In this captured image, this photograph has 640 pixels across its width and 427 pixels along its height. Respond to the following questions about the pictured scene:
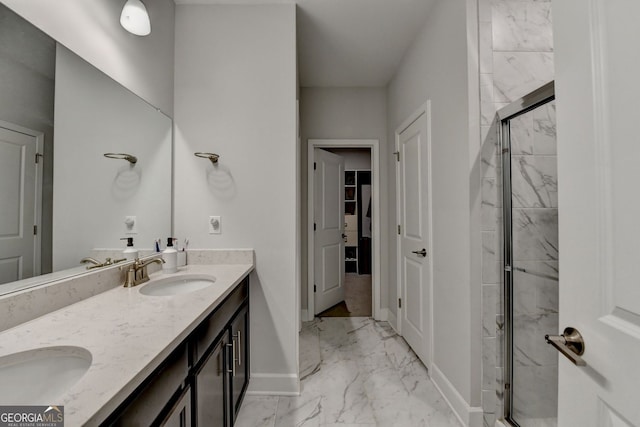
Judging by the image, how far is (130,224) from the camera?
159 cm

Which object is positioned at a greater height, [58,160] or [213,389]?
[58,160]

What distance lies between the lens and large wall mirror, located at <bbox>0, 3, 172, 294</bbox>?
0.96 metres

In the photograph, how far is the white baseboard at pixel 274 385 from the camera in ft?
6.37

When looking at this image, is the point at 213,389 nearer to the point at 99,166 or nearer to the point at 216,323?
the point at 216,323

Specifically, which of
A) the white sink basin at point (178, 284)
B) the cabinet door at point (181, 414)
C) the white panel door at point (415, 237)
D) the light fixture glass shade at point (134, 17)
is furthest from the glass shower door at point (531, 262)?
the light fixture glass shade at point (134, 17)

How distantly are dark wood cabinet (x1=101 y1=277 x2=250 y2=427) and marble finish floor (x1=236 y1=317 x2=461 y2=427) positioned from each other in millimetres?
300

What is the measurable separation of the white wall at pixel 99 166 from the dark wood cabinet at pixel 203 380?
683mm

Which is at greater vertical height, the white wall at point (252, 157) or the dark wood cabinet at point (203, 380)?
the white wall at point (252, 157)

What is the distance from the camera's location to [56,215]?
3.68 ft

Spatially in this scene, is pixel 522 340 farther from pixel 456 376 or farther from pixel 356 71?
pixel 356 71

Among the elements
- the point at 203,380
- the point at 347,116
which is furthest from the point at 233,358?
the point at 347,116

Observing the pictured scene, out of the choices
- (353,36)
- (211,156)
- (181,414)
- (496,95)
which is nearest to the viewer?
(181,414)

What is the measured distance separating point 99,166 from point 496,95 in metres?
2.12

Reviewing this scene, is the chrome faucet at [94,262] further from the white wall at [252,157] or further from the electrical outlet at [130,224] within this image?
the white wall at [252,157]
